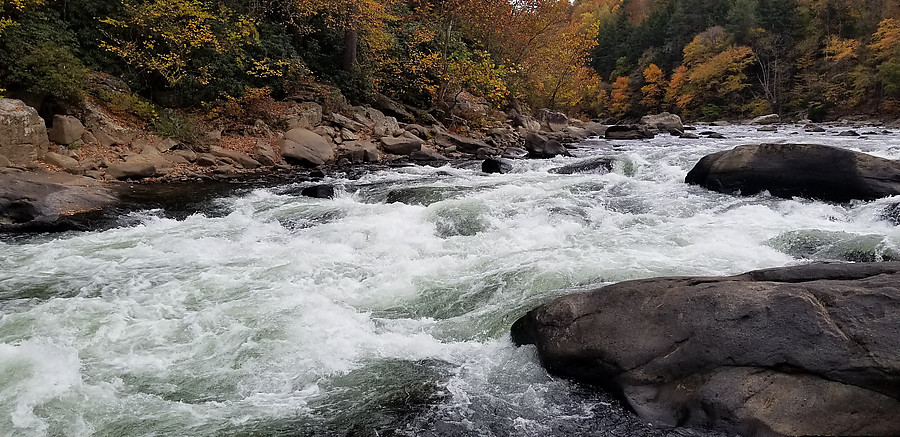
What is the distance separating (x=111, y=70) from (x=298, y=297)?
12070 millimetres

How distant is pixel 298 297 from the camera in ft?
18.7

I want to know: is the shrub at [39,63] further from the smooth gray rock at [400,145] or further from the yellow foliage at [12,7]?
the smooth gray rock at [400,145]

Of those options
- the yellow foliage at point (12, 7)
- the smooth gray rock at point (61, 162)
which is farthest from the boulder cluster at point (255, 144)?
the yellow foliage at point (12, 7)

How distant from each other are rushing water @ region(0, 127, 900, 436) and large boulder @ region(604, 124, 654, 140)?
53.5 feet

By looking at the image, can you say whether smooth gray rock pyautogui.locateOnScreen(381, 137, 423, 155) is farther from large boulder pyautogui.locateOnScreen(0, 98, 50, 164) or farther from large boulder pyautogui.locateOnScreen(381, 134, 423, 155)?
large boulder pyautogui.locateOnScreen(0, 98, 50, 164)

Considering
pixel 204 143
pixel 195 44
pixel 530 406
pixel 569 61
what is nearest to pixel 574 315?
pixel 530 406

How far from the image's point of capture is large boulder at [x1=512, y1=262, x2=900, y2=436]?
319 centimetres

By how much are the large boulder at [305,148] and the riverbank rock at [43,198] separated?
487 centimetres

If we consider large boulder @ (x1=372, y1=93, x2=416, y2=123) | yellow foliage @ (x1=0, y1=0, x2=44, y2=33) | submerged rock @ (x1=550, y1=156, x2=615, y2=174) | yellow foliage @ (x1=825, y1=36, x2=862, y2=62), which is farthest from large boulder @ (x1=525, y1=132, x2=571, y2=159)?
yellow foliage @ (x1=825, y1=36, x2=862, y2=62)

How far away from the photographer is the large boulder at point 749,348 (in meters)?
3.19

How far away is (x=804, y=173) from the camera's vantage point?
30.4 ft

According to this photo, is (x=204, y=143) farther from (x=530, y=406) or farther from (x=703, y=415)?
(x=703, y=415)

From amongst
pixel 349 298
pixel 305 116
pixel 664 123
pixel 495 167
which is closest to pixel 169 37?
pixel 305 116

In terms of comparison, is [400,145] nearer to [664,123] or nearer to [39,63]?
[39,63]
